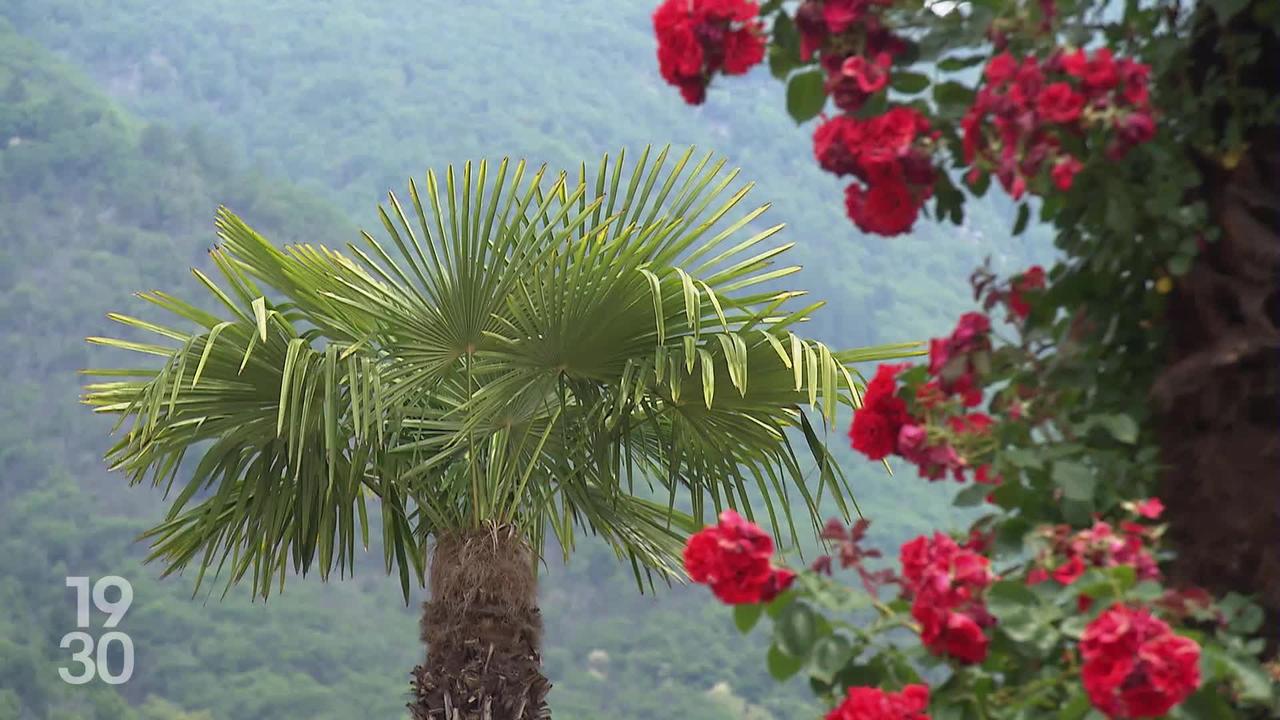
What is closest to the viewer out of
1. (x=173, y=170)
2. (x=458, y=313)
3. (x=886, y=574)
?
(x=886, y=574)

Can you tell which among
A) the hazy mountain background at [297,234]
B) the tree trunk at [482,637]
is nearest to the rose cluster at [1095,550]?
the tree trunk at [482,637]

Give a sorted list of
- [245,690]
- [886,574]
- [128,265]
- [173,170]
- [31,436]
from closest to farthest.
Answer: [886,574]
[245,690]
[31,436]
[128,265]
[173,170]

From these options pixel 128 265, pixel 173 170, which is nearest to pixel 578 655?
pixel 128 265

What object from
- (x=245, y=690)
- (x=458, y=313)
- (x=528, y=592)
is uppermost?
(x=245, y=690)

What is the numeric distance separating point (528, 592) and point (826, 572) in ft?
8.53

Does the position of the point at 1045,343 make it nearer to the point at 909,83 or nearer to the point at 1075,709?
the point at 909,83

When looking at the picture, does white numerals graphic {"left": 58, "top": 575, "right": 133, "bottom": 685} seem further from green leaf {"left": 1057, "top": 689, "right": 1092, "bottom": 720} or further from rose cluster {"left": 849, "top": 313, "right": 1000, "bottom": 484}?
green leaf {"left": 1057, "top": 689, "right": 1092, "bottom": 720}

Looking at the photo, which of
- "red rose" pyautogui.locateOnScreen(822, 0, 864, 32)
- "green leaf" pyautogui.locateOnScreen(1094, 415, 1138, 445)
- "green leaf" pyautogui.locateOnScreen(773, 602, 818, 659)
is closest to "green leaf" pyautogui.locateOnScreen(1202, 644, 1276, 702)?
"green leaf" pyautogui.locateOnScreen(1094, 415, 1138, 445)

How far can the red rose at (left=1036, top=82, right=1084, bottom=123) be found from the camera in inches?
56.7

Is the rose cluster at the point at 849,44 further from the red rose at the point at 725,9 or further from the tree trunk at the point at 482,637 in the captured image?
the tree trunk at the point at 482,637

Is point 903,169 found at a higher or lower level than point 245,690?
lower

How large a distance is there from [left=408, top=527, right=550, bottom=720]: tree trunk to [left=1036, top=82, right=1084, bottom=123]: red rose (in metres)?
2.71

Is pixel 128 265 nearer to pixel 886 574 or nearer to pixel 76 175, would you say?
pixel 76 175

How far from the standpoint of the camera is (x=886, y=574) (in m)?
1.48
